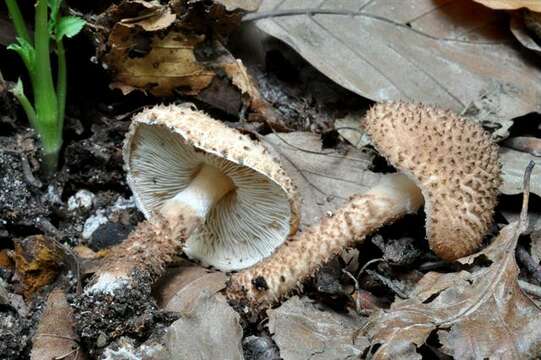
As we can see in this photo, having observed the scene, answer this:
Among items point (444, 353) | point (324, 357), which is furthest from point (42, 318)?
point (444, 353)

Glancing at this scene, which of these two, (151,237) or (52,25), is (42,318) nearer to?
(151,237)

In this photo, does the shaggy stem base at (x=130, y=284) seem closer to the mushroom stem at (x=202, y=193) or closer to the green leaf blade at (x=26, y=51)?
the mushroom stem at (x=202, y=193)

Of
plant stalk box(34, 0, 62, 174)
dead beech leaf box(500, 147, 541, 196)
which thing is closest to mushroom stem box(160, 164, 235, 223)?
plant stalk box(34, 0, 62, 174)

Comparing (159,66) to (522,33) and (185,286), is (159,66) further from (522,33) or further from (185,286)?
(522,33)

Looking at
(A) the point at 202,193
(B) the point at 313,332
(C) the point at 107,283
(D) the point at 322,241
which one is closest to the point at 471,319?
(B) the point at 313,332

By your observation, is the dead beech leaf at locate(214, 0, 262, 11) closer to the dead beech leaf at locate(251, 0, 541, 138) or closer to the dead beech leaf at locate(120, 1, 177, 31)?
the dead beech leaf at locate(251, 0, 541, 138)

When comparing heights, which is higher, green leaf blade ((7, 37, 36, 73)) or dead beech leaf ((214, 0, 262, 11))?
dead beech leaf ((214, 0, 262, 11))

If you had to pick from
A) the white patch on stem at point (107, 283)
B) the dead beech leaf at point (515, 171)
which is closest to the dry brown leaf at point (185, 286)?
the white patch on stem at point (107, 283)

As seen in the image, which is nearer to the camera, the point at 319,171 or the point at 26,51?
the point at 26,51
